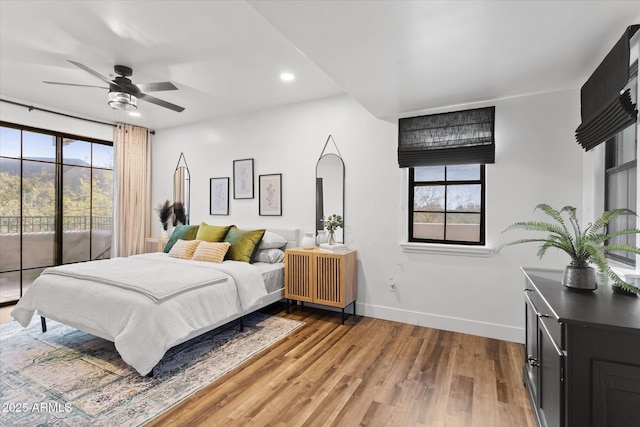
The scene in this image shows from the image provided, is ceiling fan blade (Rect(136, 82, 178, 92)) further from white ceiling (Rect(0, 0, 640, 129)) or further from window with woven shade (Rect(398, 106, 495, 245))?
window with woven shade (Rect(398, 106, 495, 245))

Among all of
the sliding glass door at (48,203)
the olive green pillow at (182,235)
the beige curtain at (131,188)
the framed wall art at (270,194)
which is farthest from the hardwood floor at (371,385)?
the sliding glass door at (48,203)

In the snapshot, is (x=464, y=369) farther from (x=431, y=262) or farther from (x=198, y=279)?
(x=198, y=279)

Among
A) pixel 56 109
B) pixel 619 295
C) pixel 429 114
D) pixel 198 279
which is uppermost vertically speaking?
pixel 56 109

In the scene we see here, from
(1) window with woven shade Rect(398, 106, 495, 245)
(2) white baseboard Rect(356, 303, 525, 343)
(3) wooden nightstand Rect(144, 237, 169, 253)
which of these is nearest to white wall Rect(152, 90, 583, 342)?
(2) white baseboard Rect(356, 303, 525, 343)

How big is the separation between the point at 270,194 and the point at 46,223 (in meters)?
3.15

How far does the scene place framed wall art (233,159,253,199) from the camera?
4.56m

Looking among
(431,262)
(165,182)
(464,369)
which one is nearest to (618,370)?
(464,369)

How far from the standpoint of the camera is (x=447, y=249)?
129 inches

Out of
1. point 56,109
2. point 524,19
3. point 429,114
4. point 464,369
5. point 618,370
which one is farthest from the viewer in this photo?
point 56,109

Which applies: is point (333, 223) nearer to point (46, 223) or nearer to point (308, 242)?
point (308, 242)

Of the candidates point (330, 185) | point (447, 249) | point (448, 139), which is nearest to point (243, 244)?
point (330, 185)

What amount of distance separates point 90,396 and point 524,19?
11.5ft

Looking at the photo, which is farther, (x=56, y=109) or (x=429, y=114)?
(x=56, y=109)

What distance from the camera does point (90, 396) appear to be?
211 centimetres
